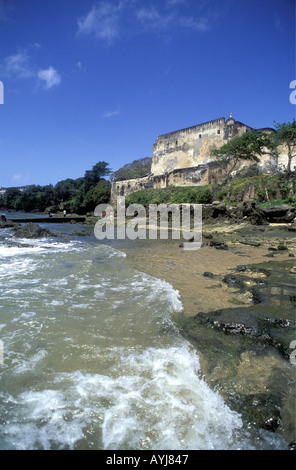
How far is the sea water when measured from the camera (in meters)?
1.88

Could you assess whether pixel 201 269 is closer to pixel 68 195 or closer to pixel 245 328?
pixel 245 328

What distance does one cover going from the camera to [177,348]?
313cm

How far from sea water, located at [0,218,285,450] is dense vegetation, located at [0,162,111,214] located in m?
47.9

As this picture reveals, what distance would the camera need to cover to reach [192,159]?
41.8 m

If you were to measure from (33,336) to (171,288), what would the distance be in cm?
314

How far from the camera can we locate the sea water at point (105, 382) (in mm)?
1876

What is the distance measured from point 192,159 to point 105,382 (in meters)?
43.0

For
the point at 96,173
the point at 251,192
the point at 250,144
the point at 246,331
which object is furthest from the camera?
the point at 96,173

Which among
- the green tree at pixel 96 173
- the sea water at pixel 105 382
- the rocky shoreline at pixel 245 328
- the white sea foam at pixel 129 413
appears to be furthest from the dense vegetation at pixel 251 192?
the green tree at pixel 96 173

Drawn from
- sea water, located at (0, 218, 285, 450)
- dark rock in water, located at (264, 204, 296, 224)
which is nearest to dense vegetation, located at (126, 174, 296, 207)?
dark rock in water, located at (264, 204, 296, 224)
